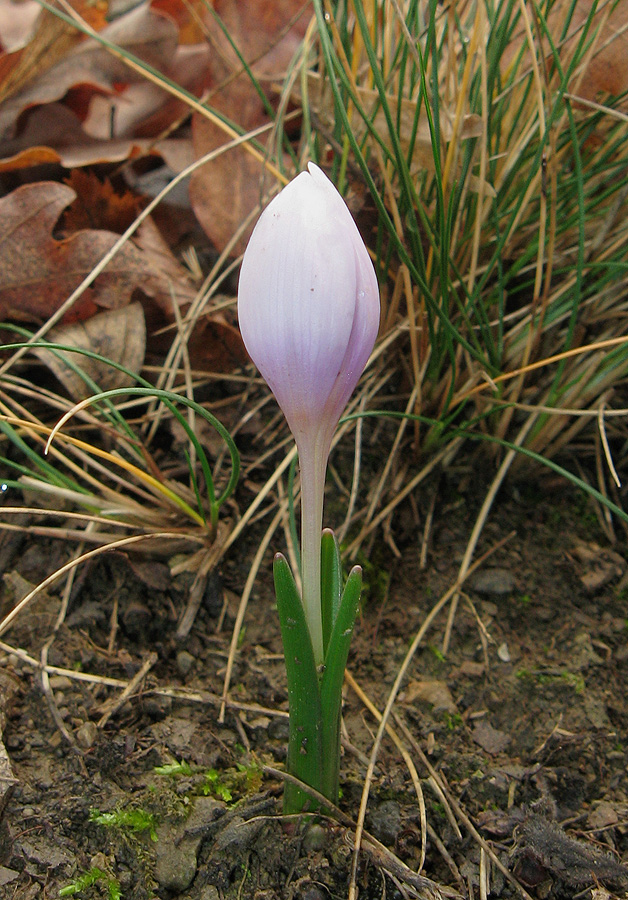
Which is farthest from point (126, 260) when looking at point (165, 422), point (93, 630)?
point (93, 630)

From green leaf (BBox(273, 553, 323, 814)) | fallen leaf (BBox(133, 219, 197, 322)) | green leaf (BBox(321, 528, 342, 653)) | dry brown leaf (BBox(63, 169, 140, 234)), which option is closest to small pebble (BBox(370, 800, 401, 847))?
green leaf (BBox(273, 553, 323, 814))

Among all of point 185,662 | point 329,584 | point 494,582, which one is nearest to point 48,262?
point 185,662

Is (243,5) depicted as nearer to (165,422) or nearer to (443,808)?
(165,422)

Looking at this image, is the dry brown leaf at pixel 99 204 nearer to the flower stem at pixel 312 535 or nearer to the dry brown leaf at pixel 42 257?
the dry brown leaf at pixel 42 257

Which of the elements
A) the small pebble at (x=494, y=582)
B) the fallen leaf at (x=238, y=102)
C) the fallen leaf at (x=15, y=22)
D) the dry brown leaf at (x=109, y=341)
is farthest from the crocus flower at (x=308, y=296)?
the fallen leaf at (x=15, y=22)

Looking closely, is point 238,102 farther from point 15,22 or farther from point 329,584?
point 329,584
